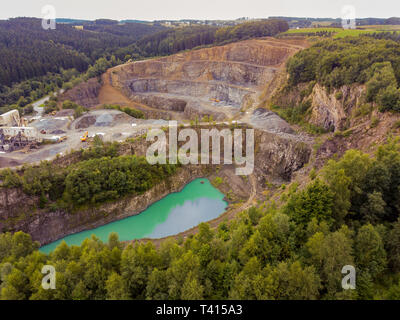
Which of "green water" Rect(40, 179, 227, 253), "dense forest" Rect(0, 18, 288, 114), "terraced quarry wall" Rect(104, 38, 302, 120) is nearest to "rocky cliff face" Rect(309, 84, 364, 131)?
"terraced quarry wall" Rect(104, 38, 302, 120)

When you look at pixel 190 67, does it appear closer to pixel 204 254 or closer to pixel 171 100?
pixel 171 100

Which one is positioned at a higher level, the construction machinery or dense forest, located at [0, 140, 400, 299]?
the construction machinery

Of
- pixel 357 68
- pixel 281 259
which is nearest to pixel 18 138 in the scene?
pixel 281 259

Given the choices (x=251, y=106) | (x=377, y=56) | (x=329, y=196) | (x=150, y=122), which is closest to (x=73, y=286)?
(x=329, y=196)

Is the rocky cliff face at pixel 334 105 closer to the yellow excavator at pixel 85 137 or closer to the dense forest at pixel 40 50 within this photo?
the yellow excavator at pixel 85 137

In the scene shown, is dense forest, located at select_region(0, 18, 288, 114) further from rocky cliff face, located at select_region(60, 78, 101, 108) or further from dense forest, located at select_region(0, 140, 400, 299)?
dense forest, located at select_region(0, 140, 400, 299)

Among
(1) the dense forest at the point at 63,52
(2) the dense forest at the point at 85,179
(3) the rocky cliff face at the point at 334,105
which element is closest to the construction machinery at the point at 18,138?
(2) the dense forest at the point at 85,179
